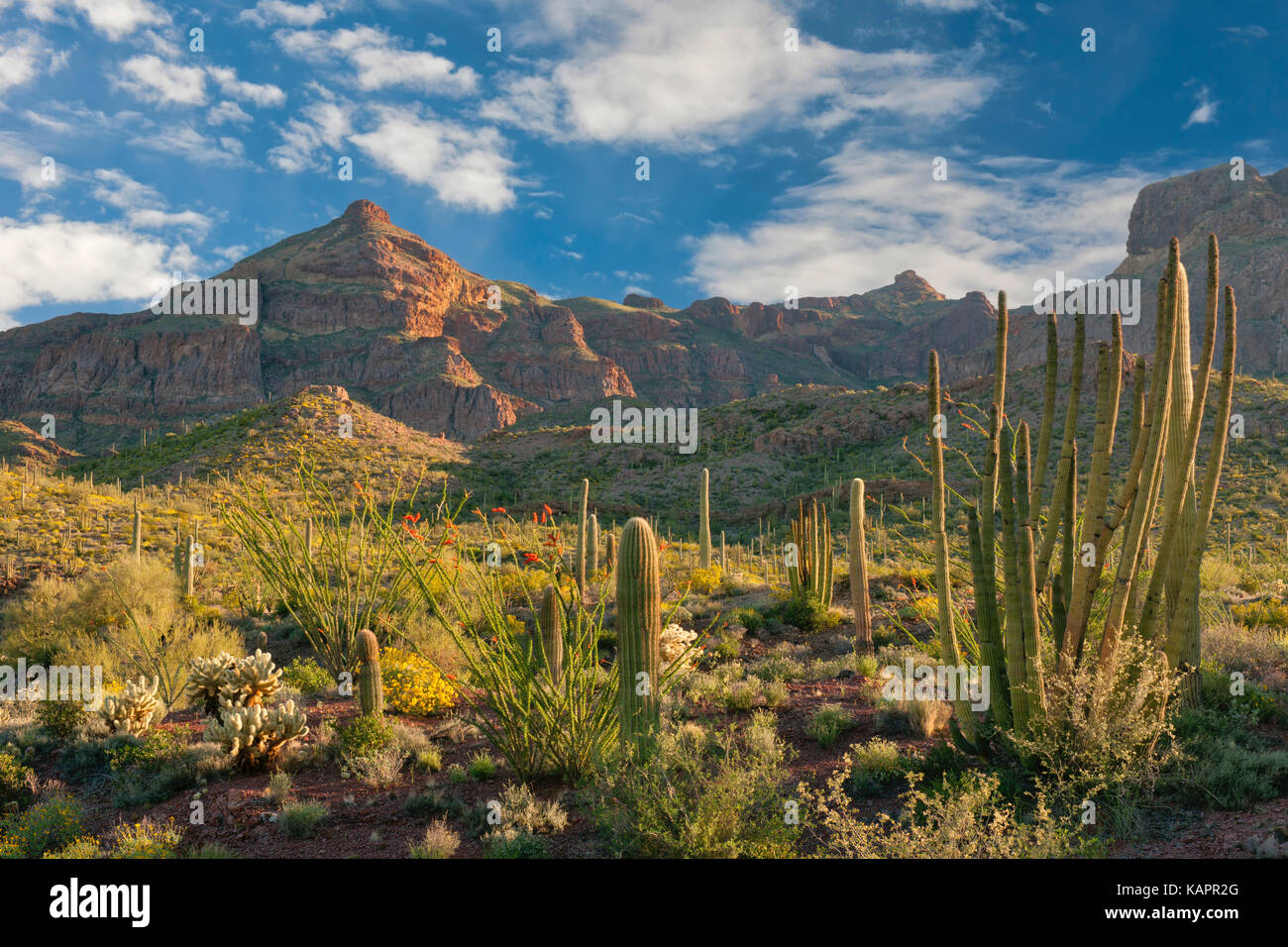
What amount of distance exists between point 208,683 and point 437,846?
397 centimetres

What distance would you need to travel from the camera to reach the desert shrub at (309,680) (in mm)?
8070

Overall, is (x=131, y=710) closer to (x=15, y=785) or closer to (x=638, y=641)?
(x=15, y=785)

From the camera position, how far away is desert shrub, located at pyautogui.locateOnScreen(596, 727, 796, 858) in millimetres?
3928

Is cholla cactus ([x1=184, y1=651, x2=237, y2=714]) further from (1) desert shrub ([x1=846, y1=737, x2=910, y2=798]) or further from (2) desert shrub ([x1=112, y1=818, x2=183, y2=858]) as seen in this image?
(1) desert shrub ([x1=846, y1=737, x2=910, y2=798])

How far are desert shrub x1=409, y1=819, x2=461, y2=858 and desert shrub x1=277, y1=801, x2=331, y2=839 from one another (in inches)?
35.1

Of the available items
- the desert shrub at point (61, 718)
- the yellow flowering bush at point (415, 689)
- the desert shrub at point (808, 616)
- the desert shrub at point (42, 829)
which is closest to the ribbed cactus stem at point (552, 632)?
the yellow flowering bush at point (415, 689)

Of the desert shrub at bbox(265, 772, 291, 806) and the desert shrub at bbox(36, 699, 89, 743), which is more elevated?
the desert shrub at bbox(36, 699, 89, 743)

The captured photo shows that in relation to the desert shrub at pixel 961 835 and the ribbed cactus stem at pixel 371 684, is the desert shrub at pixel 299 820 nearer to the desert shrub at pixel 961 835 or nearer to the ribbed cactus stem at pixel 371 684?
the ribbed cactus stem at pixel 371 684

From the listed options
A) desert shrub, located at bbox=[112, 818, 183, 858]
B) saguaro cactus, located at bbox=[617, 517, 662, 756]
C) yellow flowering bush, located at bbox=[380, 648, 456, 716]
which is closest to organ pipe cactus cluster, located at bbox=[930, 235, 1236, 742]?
saguaro cactus, located at bbox=[617, 517, 662, 756]

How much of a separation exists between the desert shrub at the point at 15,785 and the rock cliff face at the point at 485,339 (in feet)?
234

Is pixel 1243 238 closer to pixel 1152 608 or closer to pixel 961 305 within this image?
pixel 961 305
